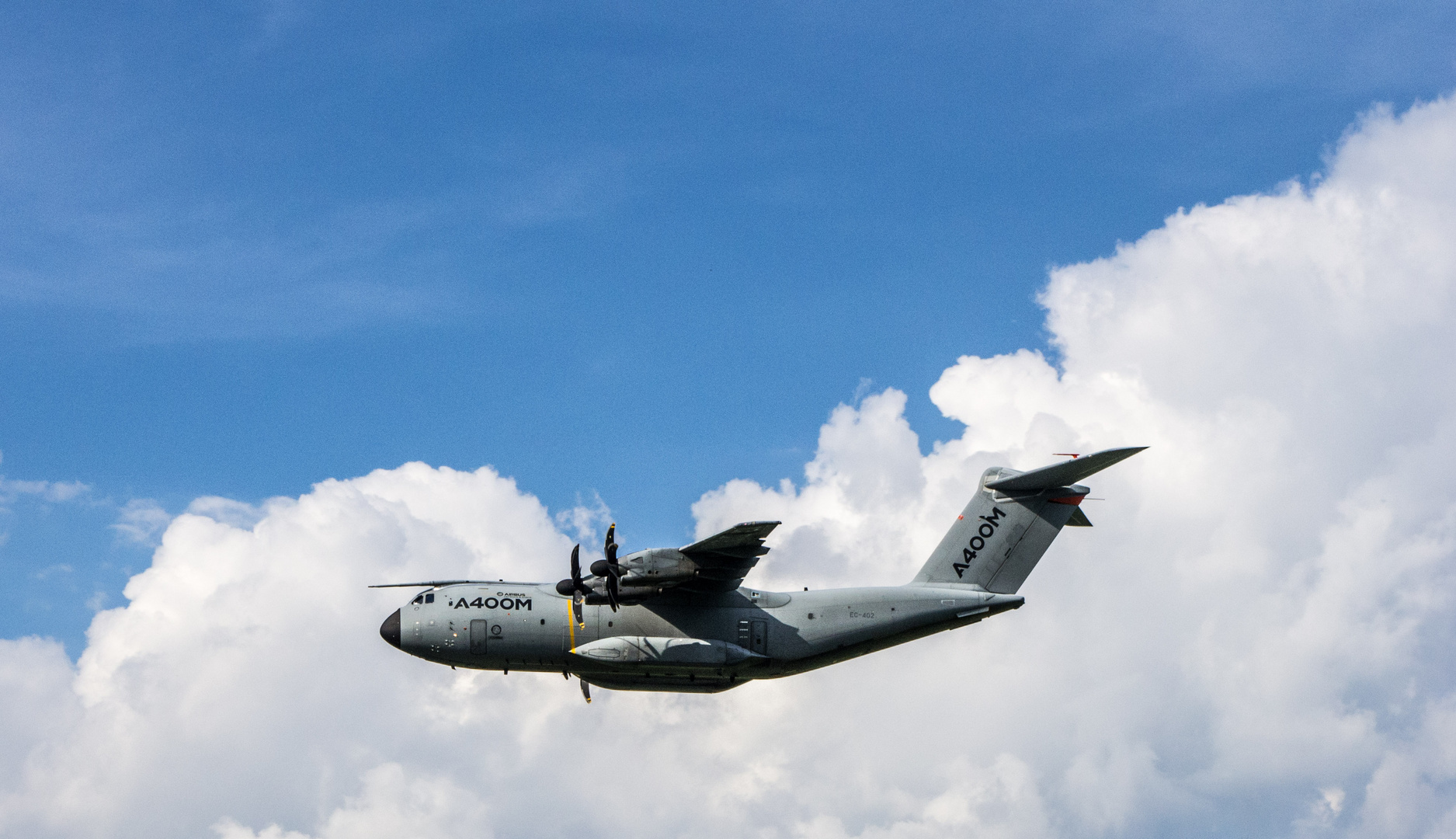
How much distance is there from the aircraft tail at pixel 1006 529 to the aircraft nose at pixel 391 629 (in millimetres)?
13778

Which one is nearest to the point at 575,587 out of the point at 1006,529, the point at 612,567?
the point at 612,567

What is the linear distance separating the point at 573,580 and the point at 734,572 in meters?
3.99

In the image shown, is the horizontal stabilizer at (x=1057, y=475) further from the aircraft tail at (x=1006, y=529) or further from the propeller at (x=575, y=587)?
the propeller at (x=575, y=587)

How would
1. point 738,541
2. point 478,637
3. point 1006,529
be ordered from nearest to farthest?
point 738,541 → point 478,637 → point 1006,529

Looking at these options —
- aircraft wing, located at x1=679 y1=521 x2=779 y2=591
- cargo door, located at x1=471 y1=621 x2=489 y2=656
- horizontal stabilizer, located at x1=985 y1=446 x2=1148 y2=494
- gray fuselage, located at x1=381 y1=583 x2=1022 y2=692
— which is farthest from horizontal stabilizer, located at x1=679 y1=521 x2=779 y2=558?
horizontal stabilizer, located at x1=985 y1=446 x2=1148 y2=494

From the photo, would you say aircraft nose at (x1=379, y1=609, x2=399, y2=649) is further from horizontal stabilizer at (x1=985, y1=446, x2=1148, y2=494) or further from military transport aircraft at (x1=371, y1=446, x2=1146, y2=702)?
horizontal stabilizer at (x1=985, y1=446, x2=1148, y2=494)

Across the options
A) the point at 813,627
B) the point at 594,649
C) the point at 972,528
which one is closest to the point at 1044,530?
the point at 972,528

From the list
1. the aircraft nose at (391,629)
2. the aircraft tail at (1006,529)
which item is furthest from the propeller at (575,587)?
the aircraft tail at (1006,529)

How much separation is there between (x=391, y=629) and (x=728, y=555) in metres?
9.15

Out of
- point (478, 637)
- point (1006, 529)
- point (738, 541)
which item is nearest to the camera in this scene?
point (738, 541)

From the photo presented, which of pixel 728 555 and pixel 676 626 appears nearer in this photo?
pixel 728 555

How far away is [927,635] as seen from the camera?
34188 mm

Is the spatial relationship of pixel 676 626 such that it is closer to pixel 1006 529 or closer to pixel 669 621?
pixel 669 621

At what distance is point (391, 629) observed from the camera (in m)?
33.4
